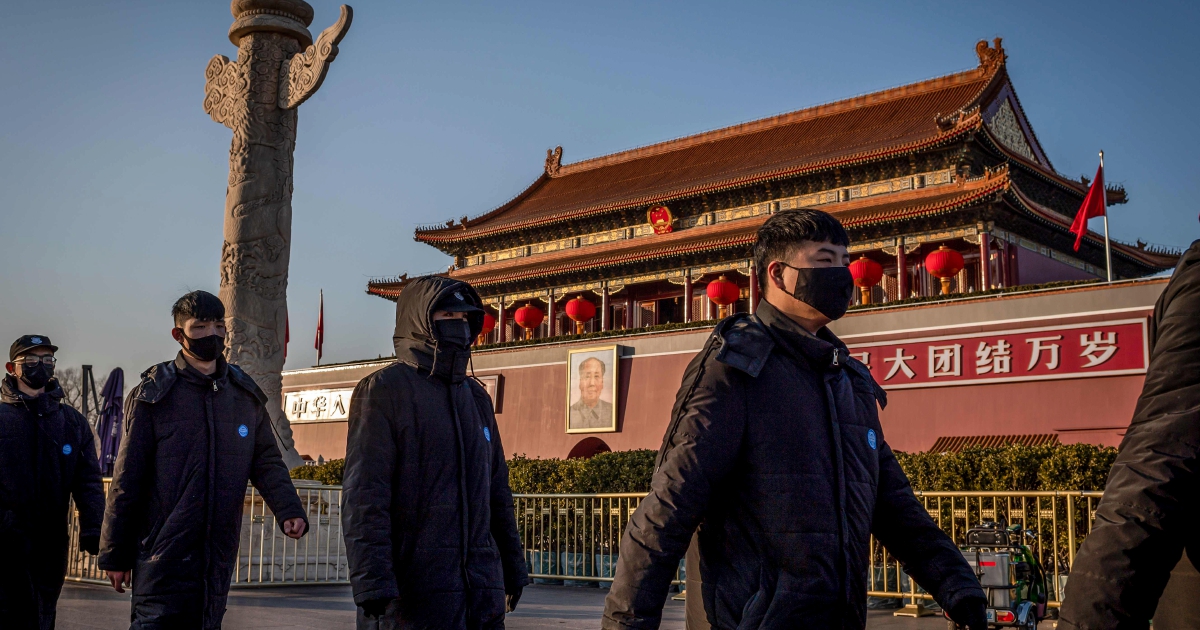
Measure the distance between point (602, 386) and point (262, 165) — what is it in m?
11.0

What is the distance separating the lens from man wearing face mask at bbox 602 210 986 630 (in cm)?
221

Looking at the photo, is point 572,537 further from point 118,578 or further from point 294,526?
point 118,578

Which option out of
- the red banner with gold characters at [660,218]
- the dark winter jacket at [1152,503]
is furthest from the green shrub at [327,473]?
the dark winter jacket at [1152,503]

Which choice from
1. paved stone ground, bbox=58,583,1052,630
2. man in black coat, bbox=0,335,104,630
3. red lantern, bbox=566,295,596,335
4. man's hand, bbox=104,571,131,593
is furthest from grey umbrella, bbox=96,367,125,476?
red lantern, bbox=566,295,596,335

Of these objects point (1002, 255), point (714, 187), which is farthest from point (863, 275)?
point (714, 187)

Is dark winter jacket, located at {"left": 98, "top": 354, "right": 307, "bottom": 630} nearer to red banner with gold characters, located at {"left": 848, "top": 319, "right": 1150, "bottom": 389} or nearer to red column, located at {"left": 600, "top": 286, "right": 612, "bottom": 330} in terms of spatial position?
red banner with gold characters, located at {"left": 848, "top": 319, "right": 1150, "bottom": 389}

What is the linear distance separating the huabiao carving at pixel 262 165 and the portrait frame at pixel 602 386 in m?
10.1

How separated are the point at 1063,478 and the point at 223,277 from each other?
8.43m

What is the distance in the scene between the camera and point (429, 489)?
10.3 ft

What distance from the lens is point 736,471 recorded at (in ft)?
7.68

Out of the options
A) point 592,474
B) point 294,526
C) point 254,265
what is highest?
point 254,265

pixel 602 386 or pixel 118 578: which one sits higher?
pixel 602 386

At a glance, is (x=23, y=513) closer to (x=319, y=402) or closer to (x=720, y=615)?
(x=720, y=615)

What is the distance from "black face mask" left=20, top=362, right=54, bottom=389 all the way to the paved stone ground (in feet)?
6.56
